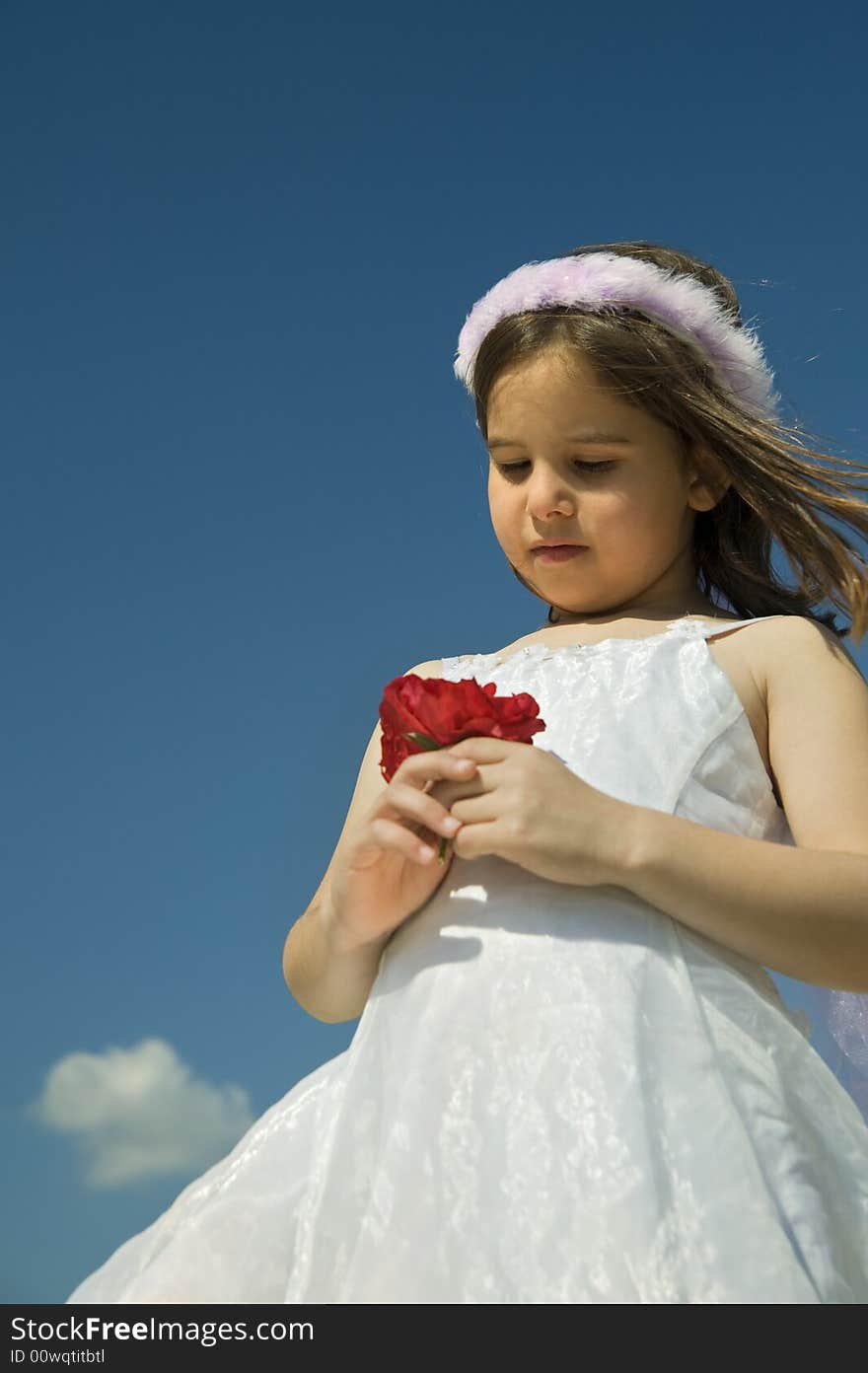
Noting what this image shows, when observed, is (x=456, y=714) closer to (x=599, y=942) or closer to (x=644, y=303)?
(x=599, y=942)

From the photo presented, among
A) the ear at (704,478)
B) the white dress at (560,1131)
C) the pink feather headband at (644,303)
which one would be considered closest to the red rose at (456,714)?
the white dress at (560,1131)

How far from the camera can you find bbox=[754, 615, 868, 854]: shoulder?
2736 mm

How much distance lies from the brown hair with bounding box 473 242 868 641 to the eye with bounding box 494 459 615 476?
0.55ft

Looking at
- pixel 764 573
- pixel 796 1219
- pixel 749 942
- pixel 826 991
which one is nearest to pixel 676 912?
pixel 749 942

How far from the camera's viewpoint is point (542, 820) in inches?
97.3

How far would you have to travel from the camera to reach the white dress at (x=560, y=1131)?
2.19 meters

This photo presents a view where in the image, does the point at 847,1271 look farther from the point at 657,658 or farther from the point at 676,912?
the point at 657,658

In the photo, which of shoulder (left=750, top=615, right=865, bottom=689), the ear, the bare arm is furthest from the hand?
the ear

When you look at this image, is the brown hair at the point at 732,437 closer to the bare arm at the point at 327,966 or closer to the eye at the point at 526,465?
the eye at the point at 526,465

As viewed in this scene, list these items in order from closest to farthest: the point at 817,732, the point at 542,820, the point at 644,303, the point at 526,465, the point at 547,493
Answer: the point at 542,820
the point at 817,732
the point at 547,493
the point at 526,465
the point at 644,303

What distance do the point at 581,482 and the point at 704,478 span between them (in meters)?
0.41

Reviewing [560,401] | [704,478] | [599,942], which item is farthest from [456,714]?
[704,478]

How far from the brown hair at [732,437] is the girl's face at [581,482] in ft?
0.20

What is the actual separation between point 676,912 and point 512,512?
1112 mm
